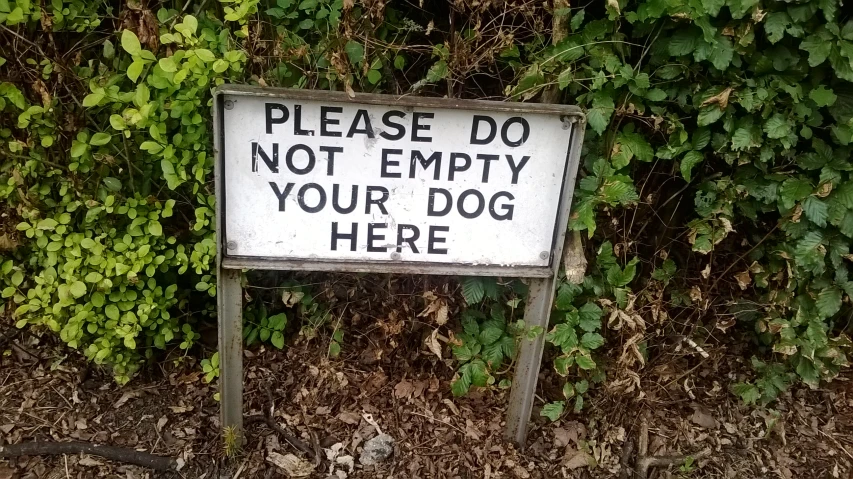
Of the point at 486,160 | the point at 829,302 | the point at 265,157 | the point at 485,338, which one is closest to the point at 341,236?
the point at 265,157

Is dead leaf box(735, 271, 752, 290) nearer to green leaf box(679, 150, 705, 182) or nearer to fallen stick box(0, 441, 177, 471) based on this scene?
green leaf box(679, 150, 705, 182)

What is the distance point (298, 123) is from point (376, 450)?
1346mm

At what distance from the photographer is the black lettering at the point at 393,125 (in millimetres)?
1921

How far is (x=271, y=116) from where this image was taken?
74.0 inches

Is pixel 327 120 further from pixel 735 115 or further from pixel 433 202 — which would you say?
pixel 735 115

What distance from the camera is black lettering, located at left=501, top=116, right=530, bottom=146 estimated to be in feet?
6.43

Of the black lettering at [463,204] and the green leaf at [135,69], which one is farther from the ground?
the green leaf at [135,69]

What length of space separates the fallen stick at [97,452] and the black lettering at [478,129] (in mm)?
1654

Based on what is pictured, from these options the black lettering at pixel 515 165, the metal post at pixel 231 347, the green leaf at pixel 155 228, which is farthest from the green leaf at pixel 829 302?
the green leaf at pixel 155 228

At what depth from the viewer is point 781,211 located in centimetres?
227

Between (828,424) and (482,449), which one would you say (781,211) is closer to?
(828,424)

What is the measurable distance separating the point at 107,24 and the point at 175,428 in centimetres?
157

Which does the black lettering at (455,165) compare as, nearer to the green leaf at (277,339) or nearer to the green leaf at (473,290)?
the green leaf at (473,290)

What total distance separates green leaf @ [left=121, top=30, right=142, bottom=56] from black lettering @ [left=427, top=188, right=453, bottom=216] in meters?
0.95
